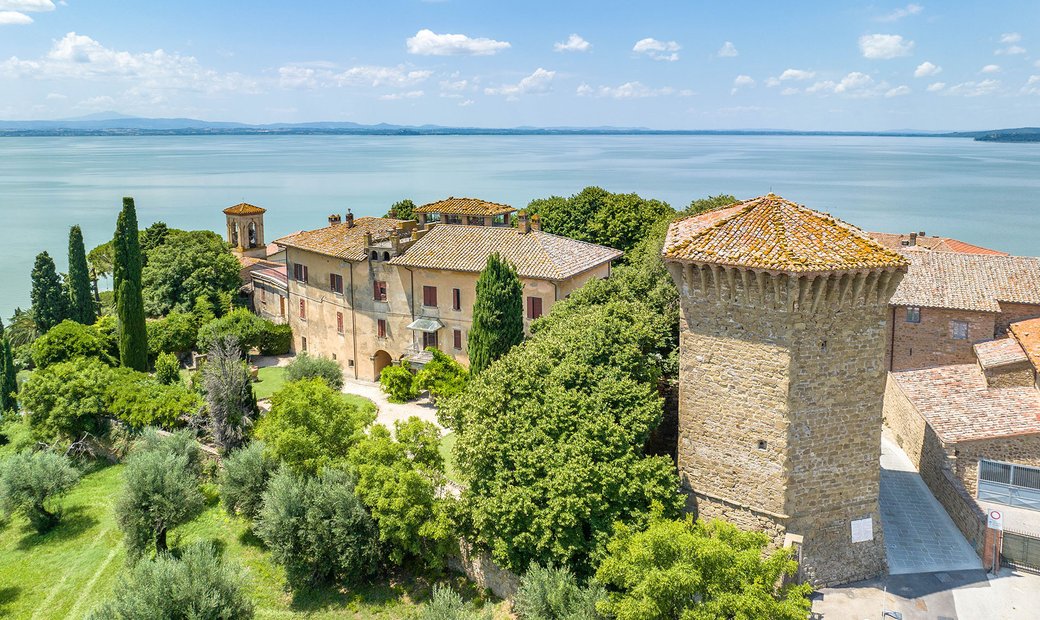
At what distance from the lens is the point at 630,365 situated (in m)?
20.1

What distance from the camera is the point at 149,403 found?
1223 inches

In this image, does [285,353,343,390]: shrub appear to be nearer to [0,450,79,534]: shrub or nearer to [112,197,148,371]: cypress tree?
[0,450,79,534]: shrub

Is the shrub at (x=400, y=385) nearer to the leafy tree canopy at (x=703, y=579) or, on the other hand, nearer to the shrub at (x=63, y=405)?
the shrub at (x=63, y=405)

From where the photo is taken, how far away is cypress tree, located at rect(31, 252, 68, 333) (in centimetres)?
4850

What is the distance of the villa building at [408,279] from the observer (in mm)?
35500

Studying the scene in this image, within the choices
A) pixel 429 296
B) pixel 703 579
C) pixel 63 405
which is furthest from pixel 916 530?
pixel 63 405

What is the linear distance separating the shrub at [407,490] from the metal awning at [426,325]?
49.2ft

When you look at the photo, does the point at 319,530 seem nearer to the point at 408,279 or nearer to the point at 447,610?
the point at 447,610

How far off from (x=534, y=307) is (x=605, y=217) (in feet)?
66.6

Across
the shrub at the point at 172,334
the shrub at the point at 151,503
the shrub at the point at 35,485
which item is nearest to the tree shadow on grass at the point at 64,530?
the shrub at the point at 35,485

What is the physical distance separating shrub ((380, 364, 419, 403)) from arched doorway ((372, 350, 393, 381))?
379 cm

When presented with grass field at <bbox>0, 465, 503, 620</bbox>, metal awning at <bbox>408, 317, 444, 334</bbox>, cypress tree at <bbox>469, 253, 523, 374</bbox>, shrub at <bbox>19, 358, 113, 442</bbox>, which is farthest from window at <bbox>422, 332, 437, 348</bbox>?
shrub at <bbox>19, 358, 113, 442</bbox>

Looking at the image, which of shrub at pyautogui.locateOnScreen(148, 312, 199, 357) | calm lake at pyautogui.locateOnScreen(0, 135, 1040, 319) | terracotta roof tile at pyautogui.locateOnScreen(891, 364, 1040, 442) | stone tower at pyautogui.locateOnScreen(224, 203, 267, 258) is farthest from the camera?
calm lake at pyautogui.locateOnScreen(0, 135, 1040, 319)

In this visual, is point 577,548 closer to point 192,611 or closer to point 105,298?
point 192,611
